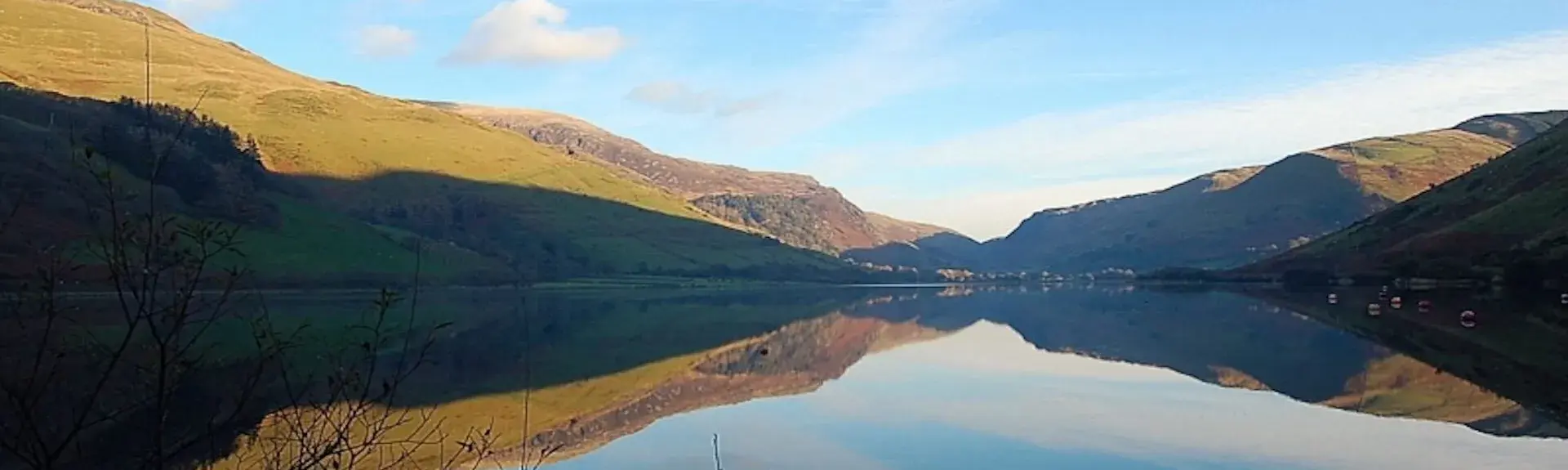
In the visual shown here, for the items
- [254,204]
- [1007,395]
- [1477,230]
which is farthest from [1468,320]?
[254,204]

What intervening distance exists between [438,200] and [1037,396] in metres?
168

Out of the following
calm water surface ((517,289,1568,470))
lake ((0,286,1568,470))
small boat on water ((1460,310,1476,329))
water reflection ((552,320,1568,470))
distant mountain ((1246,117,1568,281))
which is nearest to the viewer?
water reflection ((552,320,1568,470))

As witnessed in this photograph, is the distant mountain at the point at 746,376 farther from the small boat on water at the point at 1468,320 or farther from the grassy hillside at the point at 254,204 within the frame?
the grassy hillside at the point at 254,204

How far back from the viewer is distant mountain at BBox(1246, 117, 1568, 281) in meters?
91.0

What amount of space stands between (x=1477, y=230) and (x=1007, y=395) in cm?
9460

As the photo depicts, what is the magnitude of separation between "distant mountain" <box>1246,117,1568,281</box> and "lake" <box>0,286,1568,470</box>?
36.0 metres

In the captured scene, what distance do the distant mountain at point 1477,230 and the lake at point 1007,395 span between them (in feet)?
118

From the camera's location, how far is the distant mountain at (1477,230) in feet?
299

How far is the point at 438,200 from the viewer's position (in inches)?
7298

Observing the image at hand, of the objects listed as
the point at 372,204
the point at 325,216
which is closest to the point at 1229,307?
the point at 325,216

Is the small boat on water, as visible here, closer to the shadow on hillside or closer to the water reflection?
the water reflection

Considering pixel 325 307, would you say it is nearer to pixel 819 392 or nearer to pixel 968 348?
pixel 968 348

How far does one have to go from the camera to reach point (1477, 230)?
105m

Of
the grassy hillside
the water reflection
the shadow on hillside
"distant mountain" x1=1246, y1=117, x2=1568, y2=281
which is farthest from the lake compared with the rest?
the shadow on hillside
